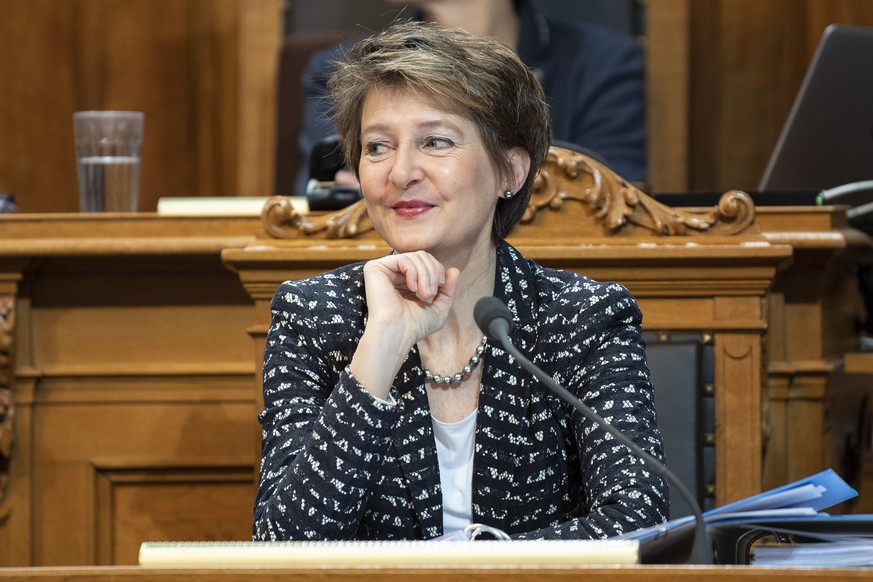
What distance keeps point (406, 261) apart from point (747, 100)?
216 centimetres

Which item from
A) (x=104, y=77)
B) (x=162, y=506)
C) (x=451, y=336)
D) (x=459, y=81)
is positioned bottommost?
(x=162, y=506)

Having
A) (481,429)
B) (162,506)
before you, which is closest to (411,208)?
(481,429)

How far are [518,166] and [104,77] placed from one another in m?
2.20

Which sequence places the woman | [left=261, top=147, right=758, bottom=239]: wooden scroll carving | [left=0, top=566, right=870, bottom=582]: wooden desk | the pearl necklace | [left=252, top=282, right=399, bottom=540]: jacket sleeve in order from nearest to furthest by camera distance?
[left=0, top=566, right=870, bottom=582]: wooden desk < [left=252, top=282, right=399, bottom=540]: jacket sleeve < the woman < the pearl necklace < [left=261, top=147, right=758, bottom=239]: wooden scroll carving

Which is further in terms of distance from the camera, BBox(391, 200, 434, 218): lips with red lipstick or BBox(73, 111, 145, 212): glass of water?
BBox(73, 111, 145, 212): glass of water

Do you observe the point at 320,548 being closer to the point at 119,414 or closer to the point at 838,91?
the point at 119,414

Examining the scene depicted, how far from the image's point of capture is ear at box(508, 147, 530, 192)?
156cm

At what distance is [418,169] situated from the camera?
Answer: 144 centimetres

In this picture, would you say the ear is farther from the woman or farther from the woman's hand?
the woman's hand

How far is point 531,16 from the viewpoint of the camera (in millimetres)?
3002

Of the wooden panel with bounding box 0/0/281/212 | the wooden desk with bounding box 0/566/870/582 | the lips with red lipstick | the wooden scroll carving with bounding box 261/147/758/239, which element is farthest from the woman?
the wooden panel with bounding box 0/0/281/212

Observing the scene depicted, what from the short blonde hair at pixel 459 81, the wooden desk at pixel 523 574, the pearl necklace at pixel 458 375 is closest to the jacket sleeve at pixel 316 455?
the pearl necklace at pixel 458 375

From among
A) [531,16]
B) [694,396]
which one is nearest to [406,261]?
[694,396]

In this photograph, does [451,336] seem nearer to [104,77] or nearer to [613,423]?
[613,423]
